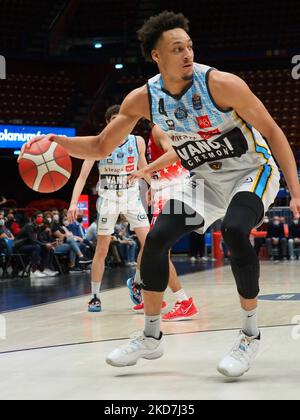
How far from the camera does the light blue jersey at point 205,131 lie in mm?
3311

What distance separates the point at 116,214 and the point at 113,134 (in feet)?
9.90

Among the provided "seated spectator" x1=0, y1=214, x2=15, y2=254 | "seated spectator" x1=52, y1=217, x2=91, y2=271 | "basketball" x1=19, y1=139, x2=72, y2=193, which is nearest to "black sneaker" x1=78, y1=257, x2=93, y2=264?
"seated spectator" x1=52, y1=217, x2=91, y2=271

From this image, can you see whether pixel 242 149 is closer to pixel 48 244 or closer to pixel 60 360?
pixel 60 360

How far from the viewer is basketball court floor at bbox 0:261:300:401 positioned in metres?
2.95

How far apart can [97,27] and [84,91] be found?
2.50m

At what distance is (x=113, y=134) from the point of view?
362 cm

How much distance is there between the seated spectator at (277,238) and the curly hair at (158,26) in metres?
12.8

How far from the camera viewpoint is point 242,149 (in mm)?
3416

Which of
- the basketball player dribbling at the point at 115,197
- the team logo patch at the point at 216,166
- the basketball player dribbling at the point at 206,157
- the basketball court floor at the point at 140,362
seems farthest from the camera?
the basketball player dribbling at the point at 115,197

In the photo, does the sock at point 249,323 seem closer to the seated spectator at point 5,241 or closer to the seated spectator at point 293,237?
the seated spectator at point 5,241

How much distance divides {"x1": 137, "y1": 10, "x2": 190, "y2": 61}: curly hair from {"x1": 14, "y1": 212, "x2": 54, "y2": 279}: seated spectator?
8.94m

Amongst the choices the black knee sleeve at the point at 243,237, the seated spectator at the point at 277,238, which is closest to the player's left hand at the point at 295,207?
the black knee sleeve at the point at 243,237

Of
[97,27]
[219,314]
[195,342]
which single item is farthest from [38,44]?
[195,342]

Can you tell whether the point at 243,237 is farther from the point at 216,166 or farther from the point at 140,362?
the point at 140,362
